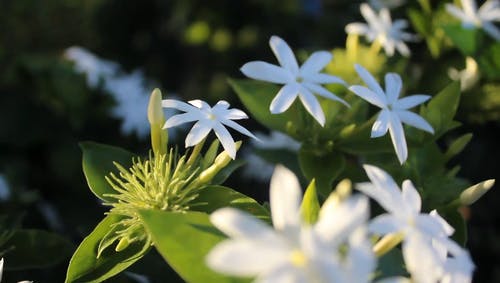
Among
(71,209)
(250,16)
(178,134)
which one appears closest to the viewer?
(71,209)

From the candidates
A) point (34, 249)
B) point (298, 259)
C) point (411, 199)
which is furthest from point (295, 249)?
point (34, 249)

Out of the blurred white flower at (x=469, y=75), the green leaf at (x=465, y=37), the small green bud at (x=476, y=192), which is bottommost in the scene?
the small green bud at (x=476, y=192)

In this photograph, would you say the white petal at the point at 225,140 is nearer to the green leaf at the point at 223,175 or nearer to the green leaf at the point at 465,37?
the green leaf at the point at 223,175

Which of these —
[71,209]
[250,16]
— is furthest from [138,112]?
[250,16]

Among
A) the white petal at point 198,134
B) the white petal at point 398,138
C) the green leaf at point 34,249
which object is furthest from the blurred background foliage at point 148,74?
the white petal at point 398,138

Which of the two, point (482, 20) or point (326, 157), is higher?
point (482, 20)

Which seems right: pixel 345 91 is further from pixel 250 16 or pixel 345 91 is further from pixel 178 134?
pixel 250 16
